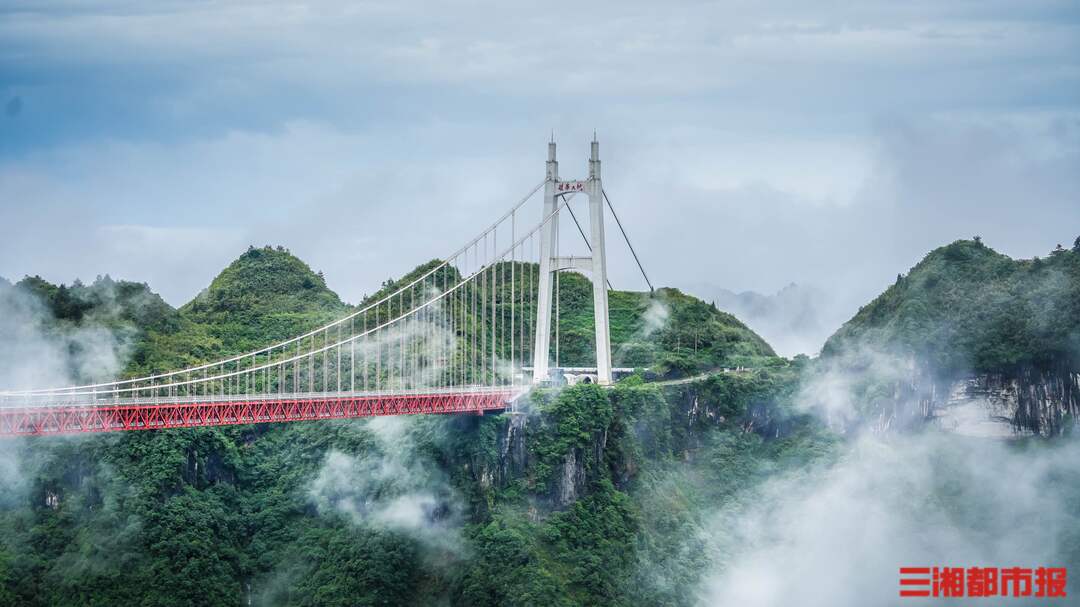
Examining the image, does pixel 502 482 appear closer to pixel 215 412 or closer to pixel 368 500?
pixel 368 500

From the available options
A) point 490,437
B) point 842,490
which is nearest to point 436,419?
point 490,437

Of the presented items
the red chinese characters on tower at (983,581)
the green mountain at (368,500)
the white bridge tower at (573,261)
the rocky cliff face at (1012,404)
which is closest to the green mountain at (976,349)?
the rocky cliff face at (1012,404)

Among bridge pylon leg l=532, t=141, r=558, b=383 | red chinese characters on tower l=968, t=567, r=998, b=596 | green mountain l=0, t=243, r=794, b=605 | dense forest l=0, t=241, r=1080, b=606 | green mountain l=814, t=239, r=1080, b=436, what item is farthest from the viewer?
green mountain l=814, t=239, r=1080, b=436

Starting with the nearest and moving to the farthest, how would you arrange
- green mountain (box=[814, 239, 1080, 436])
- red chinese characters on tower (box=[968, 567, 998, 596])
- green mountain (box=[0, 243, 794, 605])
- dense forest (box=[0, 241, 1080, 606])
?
green mountain (box=[0, 243, 794, 605])
dense forest (box=[0, 241, 1080, 606])
red chinese characters on tower (box=[968, 567, 998, 596])
green mountain (box=[814, 239, 1080, 436])

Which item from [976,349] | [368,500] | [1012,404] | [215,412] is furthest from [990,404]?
[215,412]

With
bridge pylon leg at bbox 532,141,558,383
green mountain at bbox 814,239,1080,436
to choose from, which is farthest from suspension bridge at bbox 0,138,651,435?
green mountain at bbox 814,239,1080,436

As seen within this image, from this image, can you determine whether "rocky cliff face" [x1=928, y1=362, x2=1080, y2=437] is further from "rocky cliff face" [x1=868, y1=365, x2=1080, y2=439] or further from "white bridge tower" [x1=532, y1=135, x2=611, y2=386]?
"white bridge tower" [x1=532, y1=135, x2=611, y2=386]
